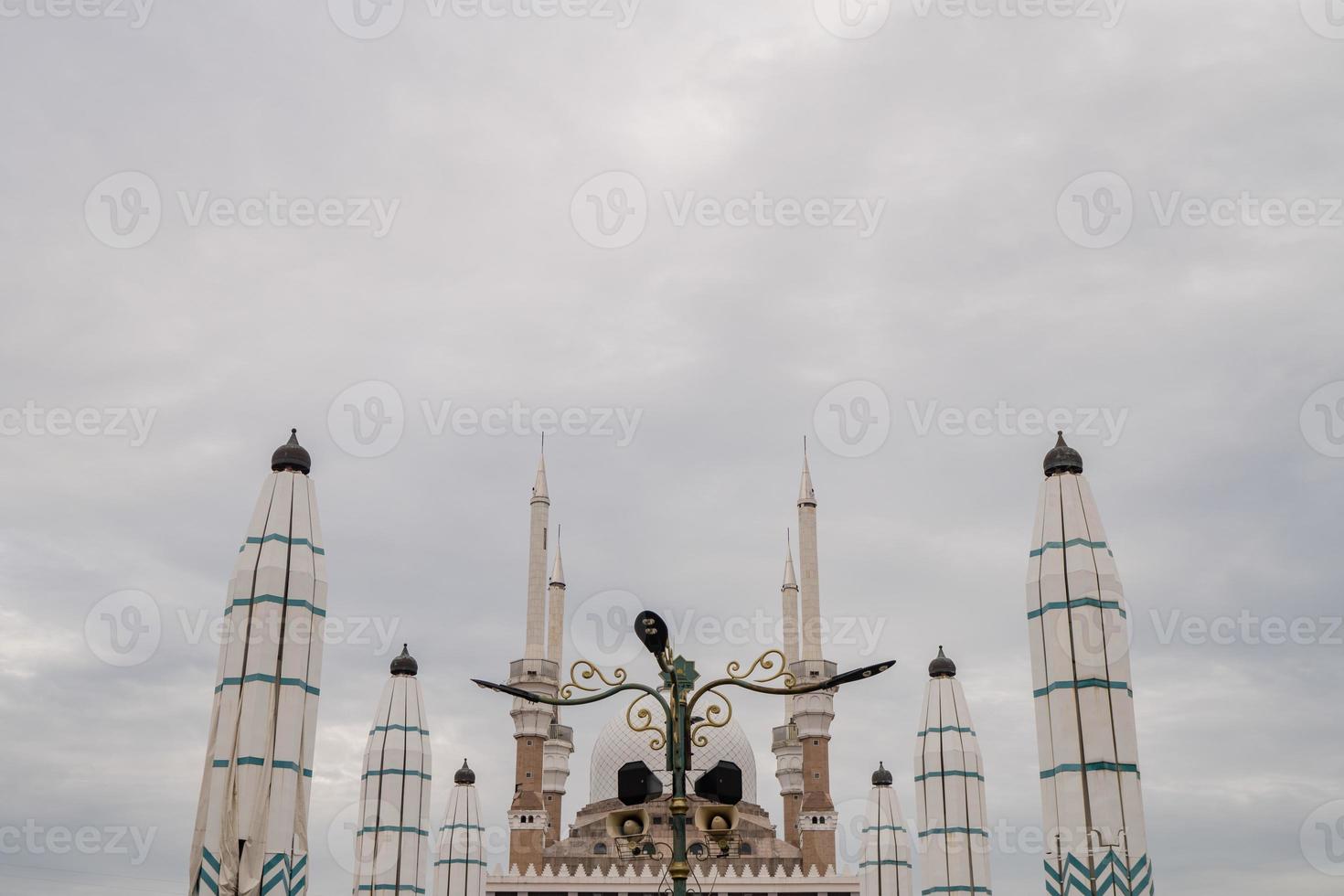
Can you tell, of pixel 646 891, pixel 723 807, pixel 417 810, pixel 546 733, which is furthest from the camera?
pixel 546 733

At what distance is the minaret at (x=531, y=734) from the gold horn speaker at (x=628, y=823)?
44.2m

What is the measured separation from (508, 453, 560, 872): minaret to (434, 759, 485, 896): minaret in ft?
63.6

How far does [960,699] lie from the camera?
2686 cm

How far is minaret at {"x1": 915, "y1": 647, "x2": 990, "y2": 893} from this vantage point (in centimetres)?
2544

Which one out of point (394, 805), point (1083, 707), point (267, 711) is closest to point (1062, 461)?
point (1083, 707)

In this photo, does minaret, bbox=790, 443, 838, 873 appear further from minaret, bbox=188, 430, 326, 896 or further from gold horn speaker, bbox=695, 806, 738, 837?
gold horn speaker, bbox=695, 806, 738, 837

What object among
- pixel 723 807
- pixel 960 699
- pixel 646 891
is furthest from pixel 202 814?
pixel 646 891

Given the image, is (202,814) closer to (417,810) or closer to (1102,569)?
(417,810)

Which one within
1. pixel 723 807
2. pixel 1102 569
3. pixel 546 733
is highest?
pixel 546 733

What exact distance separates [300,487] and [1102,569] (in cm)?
1207

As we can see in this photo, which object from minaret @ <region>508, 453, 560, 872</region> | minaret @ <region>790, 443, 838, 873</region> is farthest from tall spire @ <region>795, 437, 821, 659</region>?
minaret @ <region>508, 453, 560, 872</region>

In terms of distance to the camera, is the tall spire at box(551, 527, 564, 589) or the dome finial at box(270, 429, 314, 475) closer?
the dome finial at box(270, 429, 314, 475)

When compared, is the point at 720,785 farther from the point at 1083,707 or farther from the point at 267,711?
the point at 1083,707

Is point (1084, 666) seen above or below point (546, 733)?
below
